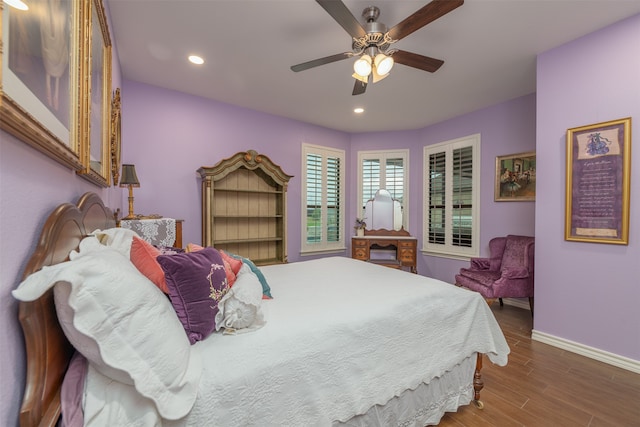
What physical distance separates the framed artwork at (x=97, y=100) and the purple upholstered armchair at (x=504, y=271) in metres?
3.68

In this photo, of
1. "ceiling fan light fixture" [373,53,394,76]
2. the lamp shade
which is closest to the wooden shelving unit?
the lamp shade

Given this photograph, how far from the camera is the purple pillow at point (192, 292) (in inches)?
41.4

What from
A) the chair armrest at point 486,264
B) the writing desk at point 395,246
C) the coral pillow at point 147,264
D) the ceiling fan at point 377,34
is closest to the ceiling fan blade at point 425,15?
the ceiling fan at point 377,34

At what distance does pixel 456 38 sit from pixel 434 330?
237cm

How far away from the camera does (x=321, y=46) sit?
2.44 metres

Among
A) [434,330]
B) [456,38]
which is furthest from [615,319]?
[456,38]

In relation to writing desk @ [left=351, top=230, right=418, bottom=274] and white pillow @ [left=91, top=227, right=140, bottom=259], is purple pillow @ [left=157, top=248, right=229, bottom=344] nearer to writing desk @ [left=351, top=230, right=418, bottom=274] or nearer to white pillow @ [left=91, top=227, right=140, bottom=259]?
white pillow @ [left=91, top=227, right=140, bottom=259]

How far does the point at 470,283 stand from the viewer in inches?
130

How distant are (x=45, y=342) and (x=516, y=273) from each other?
3.72 meters

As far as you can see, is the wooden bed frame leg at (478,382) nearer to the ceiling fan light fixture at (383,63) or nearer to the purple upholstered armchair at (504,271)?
the purple upholstered armchair at (504,271)

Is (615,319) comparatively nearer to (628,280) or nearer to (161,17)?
(628,280)

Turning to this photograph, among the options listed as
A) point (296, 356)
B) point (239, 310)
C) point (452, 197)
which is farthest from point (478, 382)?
point (452, 197)

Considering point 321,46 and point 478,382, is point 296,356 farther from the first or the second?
point 321,46

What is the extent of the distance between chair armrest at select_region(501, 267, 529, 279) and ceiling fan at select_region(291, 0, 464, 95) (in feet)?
7.74
